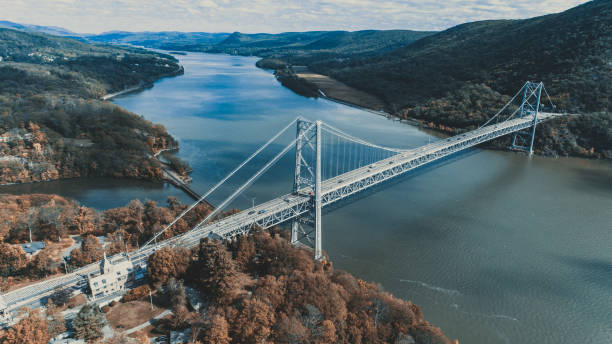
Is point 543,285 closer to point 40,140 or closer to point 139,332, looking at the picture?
point 139,332

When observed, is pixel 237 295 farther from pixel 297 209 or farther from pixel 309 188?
pixel 309 188

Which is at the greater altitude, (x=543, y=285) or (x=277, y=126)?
(x=277, y=126)

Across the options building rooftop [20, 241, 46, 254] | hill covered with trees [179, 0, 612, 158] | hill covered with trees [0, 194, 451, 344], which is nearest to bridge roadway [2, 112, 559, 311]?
hill covered with trees [0, 194, 451, 344]

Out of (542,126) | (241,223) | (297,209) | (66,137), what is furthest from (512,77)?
(66,137)

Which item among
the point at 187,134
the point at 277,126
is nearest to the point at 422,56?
the point at 277,126

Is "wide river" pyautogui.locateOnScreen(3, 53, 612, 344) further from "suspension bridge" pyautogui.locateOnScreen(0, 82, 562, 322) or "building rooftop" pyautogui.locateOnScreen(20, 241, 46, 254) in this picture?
"building rooftop" pyautogui.locateOnScreen(20, 241, 46, 254)

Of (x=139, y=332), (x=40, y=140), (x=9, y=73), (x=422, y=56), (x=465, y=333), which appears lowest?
(x=465, y=333)
